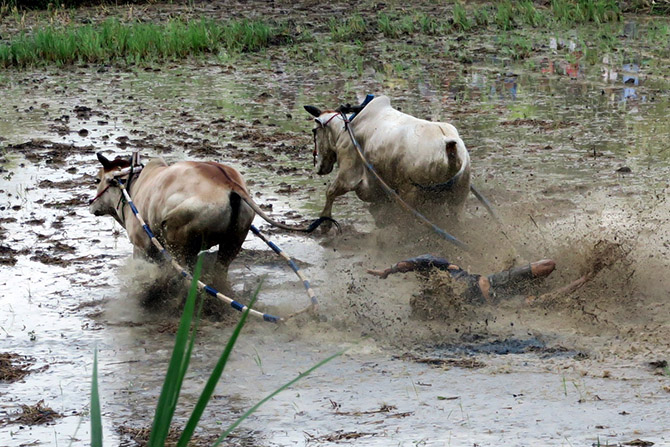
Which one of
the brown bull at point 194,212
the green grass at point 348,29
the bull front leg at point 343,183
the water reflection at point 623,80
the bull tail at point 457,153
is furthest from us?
the green grass at point 348,29

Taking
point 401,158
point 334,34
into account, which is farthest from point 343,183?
point 334,34

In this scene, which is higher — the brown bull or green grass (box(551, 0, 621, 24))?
the brown bull

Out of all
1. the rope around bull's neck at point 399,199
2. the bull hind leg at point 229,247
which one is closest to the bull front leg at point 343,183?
the rope around bull's neck at point 399,199

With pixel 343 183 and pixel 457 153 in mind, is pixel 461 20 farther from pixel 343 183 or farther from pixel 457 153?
pixel 457 153

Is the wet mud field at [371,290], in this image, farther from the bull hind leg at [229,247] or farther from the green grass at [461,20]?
the green grass at [461,20]

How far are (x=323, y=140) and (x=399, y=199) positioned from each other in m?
1.38

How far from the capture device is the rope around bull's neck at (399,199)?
276 inches

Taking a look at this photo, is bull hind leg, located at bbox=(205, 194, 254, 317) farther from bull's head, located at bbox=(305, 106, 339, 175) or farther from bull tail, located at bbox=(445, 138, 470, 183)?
bull's head, located at bbox=(305, 106, 339, 175)

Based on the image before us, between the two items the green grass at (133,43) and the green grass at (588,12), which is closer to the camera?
the green grass at (133,43)

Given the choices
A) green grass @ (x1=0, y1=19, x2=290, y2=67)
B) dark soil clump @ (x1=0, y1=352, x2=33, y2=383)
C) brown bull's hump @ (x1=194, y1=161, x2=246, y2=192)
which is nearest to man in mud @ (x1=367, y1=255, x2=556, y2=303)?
brown bull's hump @ (x1=194, y1=161, x2=246, y2=192)

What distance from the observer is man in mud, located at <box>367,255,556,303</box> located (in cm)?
617

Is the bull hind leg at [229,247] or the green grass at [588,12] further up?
the bull hind leg at [229,247]

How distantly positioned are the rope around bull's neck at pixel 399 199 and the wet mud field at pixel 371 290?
24 cm

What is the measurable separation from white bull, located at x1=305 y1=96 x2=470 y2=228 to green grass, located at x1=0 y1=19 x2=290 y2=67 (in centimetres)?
840
